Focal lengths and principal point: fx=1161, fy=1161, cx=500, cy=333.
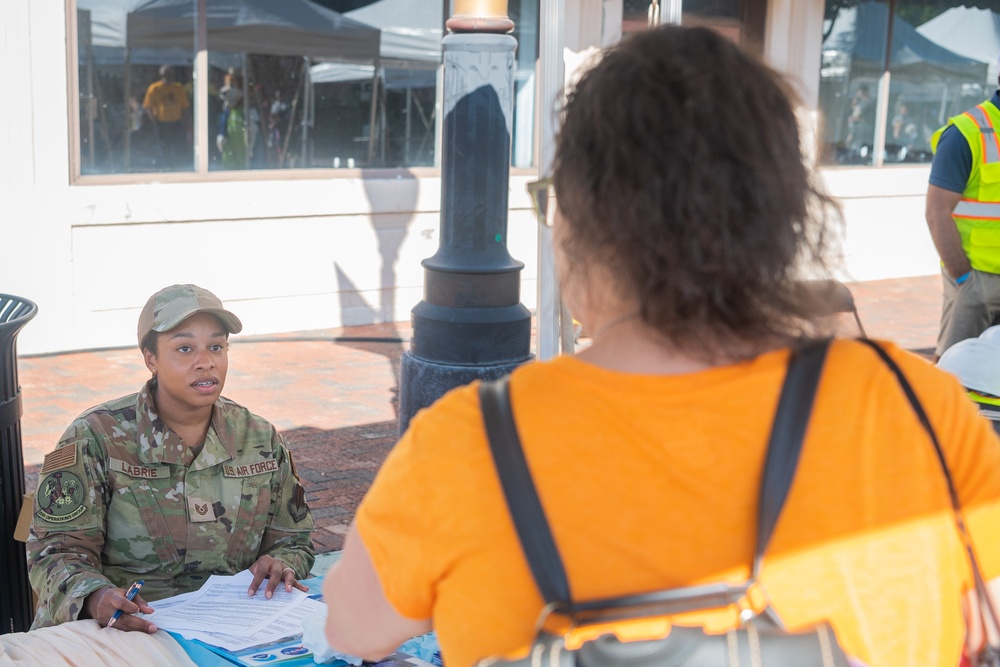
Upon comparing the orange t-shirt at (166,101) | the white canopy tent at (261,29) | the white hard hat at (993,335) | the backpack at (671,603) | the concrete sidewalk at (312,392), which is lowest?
the concrete sidewalk at (312,392)

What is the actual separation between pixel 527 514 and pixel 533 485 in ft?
0.10

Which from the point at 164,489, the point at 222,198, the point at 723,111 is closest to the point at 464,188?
the point at 164,489

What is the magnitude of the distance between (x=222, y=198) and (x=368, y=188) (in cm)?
127

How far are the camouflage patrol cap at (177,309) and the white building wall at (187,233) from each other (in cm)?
501

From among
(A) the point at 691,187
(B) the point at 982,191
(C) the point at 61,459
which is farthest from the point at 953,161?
(A) the point at 691,187

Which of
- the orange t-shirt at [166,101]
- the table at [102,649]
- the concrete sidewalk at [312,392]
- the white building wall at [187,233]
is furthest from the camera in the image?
the orange t-shirt at [166,101]

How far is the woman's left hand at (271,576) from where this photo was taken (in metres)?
3.02

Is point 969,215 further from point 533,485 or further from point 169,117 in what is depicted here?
point 169,117

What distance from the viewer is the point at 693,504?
1.20 metres

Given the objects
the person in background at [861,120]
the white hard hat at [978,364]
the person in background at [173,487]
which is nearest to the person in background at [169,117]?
the person in background at [173,487]

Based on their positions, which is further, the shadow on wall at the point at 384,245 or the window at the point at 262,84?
the shadow on wall at the point at 384,245

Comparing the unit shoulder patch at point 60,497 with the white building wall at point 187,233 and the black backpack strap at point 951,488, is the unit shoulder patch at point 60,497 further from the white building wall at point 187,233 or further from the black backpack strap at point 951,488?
the white building wall at point 187,233

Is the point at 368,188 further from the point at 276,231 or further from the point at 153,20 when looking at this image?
the point at 153,20

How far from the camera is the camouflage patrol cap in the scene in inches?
126
